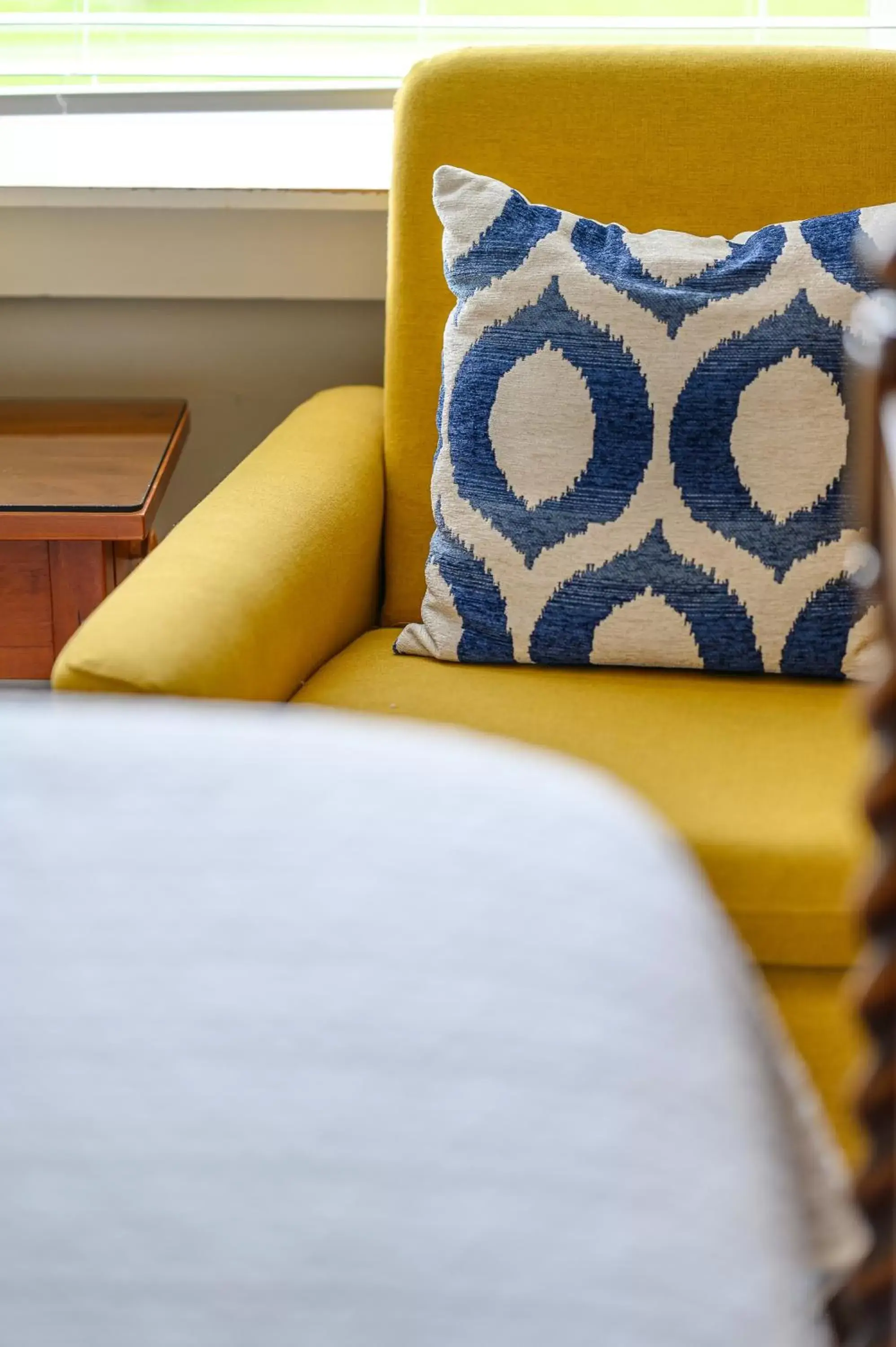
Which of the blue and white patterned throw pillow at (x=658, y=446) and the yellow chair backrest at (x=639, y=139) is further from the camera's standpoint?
the yellow chair backrest at (x=639, y=139)

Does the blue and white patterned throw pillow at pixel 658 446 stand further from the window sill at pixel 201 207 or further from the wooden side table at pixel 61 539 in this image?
the window sill at pixel 201 207

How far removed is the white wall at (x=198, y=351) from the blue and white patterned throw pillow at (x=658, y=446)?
1.92 feet

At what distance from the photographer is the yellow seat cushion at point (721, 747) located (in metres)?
0.93

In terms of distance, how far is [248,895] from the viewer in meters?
0.55

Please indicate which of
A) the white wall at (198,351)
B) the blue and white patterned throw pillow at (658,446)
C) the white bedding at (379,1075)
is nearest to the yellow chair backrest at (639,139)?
the blue and white patterned throw pillow at (658,446)

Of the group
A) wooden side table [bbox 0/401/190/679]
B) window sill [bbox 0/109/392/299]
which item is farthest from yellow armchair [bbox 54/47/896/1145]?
window sill [bbox 0/109/392/299]

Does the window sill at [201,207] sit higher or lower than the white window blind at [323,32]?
lower

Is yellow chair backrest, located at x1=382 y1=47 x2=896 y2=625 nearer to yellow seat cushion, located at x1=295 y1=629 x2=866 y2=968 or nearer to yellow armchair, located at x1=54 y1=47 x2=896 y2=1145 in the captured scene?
yellow armchair, located at x1=54 y1=47 x2=896 y2=1145

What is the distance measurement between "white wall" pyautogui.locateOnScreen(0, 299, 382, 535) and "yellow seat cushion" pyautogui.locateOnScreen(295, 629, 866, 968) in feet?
1.99

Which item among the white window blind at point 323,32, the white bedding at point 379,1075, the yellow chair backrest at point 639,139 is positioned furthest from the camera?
the white window blind at point 323,32

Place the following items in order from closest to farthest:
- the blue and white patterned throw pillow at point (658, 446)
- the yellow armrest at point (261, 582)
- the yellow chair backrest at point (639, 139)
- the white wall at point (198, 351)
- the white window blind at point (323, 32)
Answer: the yellow armrest at point (261, 582) → the blue and white patterned throw pillow at point (658, 446) → the yellow chair backrest at point (639, 139) → the white window blind at point (323, 32) → the white wall at point (198, 351)

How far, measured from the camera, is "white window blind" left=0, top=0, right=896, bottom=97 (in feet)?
5.32

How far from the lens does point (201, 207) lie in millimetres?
1675

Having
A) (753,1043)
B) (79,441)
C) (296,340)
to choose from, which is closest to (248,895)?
(753,1043)
